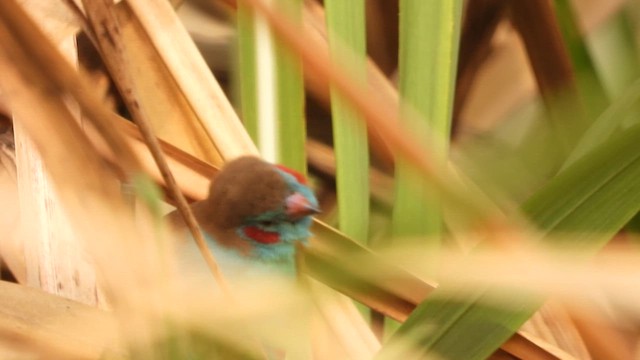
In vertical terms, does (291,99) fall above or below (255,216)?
above

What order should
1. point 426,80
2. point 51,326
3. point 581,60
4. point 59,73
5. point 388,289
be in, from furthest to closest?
point 581,60, point 426,80, point 388,289, point 51,326, point 59,73

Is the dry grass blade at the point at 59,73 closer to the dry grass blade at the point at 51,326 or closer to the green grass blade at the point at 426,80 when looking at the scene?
the dry grass blade at the point at 51,326

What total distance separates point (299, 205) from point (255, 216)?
7 centimetres

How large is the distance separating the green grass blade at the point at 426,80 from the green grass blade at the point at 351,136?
48mm

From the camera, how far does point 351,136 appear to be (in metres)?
1.10

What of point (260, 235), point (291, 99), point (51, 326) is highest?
point (291, 99)

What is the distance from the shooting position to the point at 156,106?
1.23 metres

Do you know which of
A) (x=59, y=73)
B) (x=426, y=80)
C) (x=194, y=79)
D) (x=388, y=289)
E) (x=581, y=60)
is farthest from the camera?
(x=581, y=60)

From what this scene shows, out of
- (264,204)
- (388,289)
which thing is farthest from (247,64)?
(388,289)

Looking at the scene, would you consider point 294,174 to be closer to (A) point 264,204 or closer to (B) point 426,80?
(A) point 264,204

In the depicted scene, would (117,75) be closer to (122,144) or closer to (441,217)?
(122,144)

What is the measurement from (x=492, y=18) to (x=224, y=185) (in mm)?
507

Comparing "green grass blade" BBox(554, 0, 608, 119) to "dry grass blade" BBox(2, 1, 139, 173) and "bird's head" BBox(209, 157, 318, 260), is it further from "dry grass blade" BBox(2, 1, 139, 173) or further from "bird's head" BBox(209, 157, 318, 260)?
"dry grass blade" BBox(2, 1, 139, 173)

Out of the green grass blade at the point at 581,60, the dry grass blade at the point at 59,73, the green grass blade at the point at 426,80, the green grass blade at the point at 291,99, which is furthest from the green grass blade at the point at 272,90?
the dry grass blade at the point at 59,73
